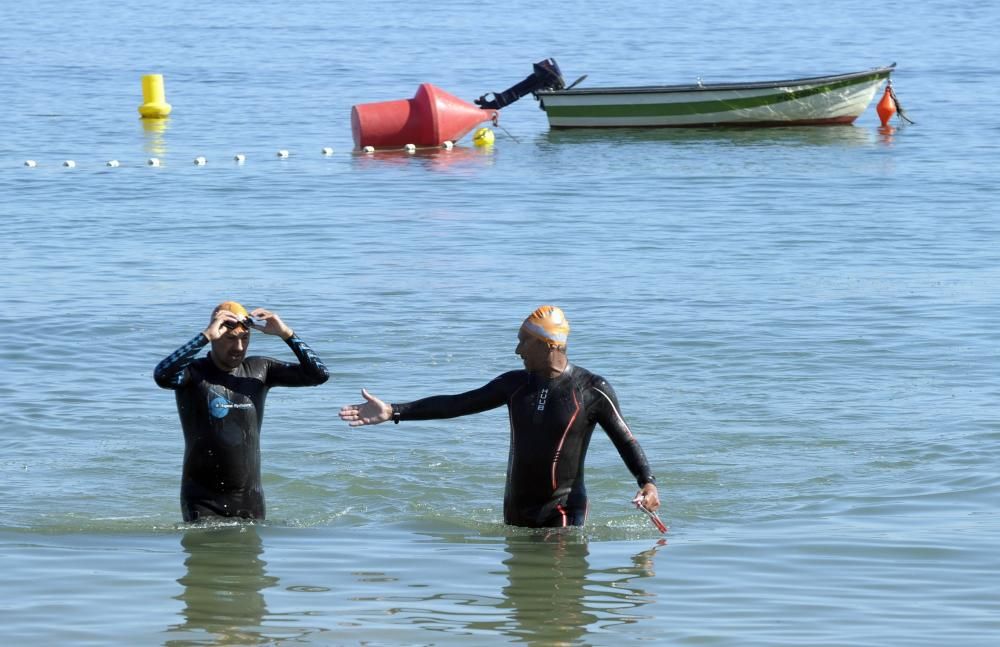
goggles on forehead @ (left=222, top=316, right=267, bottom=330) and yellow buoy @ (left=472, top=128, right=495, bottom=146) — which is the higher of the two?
yellow buoy @ (left=472, top=128, right=495, bottom=146)

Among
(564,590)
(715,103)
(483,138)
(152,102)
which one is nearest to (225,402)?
(564,590)

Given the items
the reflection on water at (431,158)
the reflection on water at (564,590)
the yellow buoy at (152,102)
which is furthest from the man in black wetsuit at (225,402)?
the yellow buoy at (152,102)

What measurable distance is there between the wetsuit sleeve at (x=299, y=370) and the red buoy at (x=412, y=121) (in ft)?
77.0

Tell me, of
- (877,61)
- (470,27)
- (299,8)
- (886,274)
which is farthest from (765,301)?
(299,8)

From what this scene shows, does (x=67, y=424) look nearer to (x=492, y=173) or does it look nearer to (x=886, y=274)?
(x=886, y=274)

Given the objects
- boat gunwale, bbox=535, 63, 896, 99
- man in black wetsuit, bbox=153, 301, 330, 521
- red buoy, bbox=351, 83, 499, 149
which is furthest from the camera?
boat gunwale, bbox=535, 63, 896, 99

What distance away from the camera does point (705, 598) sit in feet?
26.8

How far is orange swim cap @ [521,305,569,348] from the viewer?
8.37 metres

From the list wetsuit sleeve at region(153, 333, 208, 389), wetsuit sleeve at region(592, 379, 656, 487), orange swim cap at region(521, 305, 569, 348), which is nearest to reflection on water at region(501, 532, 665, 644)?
wetsuit sleeve at region(592, 379, 656, 487)

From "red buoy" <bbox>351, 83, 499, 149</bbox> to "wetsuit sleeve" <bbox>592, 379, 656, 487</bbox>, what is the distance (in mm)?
24024

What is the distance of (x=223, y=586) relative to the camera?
8.38 m

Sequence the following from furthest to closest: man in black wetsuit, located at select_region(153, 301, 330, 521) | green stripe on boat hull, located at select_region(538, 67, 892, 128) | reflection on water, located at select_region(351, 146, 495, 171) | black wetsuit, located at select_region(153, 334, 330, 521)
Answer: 1. green stripe on boat hull, located at select_region(538, 67, 892, 128)
2. reflection on water, located at select_region(351, 146, 495, 171)
3. black wetsuit, located at select_region(153, 334, 330, 521)
4. man in black wetsuit, located at select_region(153, 301, 330, 521)

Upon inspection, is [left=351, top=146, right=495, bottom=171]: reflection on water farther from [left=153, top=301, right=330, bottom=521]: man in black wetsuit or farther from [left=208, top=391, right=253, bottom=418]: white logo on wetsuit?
[left=208, top=391, right=253, bottom=418]: white logo on wetsuit

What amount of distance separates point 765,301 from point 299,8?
60.1 meters
